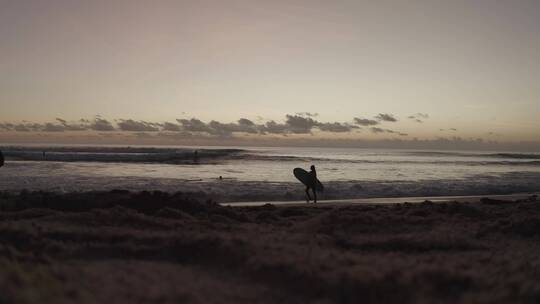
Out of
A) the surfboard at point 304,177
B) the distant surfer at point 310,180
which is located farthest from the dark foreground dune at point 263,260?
the surfboard at point 304,177

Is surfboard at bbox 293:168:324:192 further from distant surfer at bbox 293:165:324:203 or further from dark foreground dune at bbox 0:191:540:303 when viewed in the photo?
dark foreground dune at bbox 0:191:540:303

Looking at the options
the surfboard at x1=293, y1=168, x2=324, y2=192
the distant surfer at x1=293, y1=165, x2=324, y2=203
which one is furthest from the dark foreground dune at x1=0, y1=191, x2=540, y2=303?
the surfboard at x1=293, y1=168, x2=324, y2=192

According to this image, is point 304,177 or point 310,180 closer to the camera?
point 310,180

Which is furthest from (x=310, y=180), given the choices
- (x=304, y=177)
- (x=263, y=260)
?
(x=263, y=260)

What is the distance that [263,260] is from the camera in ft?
17.5

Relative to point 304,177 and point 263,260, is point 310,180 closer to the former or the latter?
point 304,177

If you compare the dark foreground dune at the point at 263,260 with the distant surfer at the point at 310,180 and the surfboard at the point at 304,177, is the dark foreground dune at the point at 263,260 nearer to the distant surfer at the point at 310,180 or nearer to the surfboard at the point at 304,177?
the distant surfer at the point at 310,180

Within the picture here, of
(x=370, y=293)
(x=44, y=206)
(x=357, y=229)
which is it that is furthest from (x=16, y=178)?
(x=370, y=293)

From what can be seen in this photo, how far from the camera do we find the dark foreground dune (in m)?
4.19

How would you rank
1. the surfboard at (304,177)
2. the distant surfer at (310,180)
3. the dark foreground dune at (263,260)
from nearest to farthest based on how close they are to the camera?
the dark foreground dune at (263,260) → the distant surfer at (310,180) → the surfboard at (304,177)

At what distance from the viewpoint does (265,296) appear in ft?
14.2

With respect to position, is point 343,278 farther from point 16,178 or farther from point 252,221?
point 16,178

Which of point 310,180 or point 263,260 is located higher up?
point 310,180

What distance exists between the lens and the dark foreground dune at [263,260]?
13.7 ft
